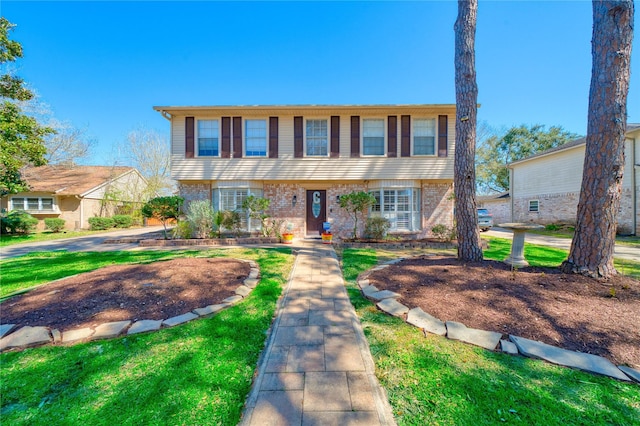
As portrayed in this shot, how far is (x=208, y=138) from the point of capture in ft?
32.6

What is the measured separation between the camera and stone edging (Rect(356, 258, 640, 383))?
1999mm

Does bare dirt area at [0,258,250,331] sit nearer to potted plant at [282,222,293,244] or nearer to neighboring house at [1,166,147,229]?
potted plant at [282,222,293,244]

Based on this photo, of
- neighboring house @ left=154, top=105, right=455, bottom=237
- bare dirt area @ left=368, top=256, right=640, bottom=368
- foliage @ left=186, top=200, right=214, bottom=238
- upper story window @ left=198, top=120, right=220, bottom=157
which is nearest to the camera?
bare dirt area @ left=368, top=256, right=640, bottom=368

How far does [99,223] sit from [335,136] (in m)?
16.9

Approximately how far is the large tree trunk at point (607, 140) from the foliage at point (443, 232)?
5.32 m

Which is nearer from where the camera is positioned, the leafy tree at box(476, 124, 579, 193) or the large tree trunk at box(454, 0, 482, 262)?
the large tree trunk at box(454, 0, 482, 262)

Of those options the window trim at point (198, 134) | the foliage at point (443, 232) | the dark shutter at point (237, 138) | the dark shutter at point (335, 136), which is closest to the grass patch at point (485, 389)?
the foliage at point (443, 232)

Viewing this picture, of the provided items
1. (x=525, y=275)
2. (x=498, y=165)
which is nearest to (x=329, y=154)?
(x=525, y=275)

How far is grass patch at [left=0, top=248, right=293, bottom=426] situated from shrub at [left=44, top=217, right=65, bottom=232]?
18135 millimetres

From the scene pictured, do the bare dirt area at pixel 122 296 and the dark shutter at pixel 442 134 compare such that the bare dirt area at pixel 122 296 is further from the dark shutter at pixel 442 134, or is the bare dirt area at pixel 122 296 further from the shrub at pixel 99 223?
the shrub at pixel 99 223

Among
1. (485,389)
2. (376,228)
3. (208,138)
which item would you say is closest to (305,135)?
(208,138)

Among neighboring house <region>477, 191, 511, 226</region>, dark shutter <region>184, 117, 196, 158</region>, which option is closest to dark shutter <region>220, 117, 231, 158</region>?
dark shutter <region>184, 117, 196, 158</region>

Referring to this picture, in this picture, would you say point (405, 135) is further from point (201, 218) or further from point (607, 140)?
point (201, 218)

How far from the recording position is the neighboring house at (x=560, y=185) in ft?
36.5
